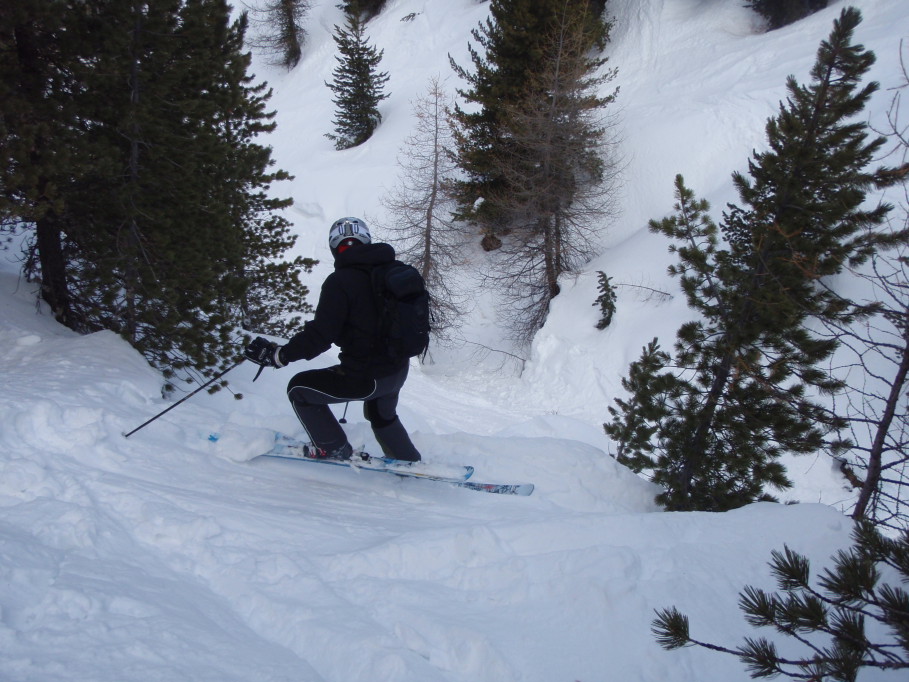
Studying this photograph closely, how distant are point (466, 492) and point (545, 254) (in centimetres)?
1508

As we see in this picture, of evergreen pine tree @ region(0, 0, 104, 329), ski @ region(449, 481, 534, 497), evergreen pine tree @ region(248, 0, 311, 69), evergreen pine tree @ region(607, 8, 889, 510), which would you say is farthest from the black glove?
evergreen pine tree @ region(248, 0, 311, 69)

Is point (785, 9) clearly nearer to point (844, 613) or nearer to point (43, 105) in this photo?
point (43, 105)

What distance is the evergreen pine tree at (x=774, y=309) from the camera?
19.6ft

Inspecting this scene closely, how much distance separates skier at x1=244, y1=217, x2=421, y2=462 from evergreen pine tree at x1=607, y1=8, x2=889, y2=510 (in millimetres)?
3459

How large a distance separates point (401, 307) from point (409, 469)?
1741mm

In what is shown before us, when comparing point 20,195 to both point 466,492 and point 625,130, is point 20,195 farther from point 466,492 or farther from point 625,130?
point 625,130

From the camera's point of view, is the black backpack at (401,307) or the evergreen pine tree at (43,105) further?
the evergreen pine tree at (43,105)

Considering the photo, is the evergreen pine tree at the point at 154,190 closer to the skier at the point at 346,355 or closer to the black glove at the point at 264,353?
the black glove at the point at 264,353

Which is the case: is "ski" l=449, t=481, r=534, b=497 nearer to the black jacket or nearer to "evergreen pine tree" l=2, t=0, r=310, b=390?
the black jacket

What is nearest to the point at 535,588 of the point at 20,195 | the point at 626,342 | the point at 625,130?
the point at 20,195

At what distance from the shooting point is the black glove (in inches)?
180

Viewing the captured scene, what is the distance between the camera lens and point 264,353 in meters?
4.64

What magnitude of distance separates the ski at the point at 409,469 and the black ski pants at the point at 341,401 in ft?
0.33

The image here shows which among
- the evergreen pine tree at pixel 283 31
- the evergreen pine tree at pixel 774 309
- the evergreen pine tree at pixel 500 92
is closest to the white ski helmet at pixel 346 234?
the evergreen pine tree at pixel 774 309
